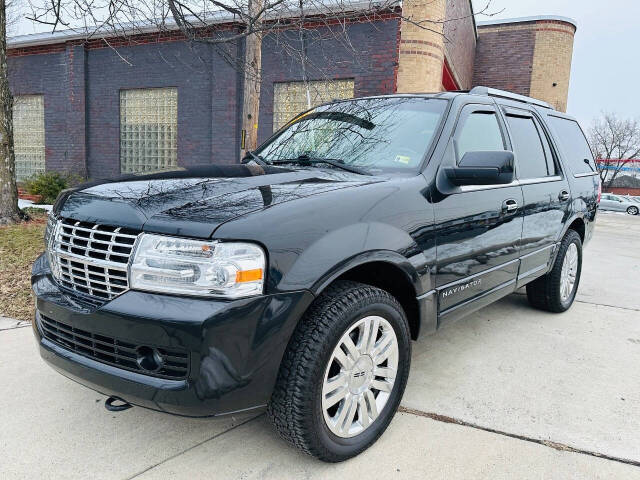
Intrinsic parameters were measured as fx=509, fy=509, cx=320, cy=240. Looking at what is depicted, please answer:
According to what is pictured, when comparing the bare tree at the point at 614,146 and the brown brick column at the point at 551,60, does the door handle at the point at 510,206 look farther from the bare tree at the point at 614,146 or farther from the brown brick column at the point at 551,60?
the bare tree at the point at 614,146

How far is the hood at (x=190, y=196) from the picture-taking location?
80.3 inches

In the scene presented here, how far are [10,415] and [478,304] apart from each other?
9.32ft

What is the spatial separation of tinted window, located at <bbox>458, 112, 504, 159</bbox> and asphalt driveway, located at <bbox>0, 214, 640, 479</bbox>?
1.50 meters

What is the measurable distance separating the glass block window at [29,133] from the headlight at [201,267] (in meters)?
14.7

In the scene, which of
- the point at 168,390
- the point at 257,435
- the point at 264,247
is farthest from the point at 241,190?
the point at 257,435

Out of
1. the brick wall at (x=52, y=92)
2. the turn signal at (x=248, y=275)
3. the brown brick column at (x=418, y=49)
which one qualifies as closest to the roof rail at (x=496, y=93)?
the turn signal at (x=248, y=275)

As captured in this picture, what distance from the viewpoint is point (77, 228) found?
229cm

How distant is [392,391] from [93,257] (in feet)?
5.12

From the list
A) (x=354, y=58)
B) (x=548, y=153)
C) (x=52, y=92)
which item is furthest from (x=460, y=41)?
(x=548, y=153)

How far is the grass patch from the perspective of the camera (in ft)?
14.7

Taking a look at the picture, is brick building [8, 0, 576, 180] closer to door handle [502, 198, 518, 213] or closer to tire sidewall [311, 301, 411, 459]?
door handle [502, 198, 518, 213]

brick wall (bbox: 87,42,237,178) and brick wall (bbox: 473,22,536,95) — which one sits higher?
brick wall (bbox: 473,22,536,95)

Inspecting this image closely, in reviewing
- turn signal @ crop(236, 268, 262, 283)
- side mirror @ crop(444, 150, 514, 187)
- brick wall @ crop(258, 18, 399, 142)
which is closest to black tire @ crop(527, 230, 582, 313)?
side mirror @ crop(444, 150, 514, 187)

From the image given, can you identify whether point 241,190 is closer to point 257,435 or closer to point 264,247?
point 264,247
